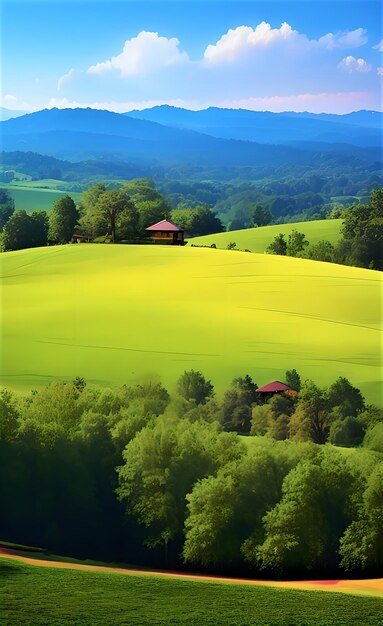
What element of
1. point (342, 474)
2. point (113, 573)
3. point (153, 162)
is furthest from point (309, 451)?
point (153, 162)

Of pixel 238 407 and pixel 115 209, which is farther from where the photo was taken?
pixel 115 209

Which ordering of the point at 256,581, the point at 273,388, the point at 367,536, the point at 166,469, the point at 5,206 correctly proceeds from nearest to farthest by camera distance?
the point at 256,581 → the point at 367,536 → the point at 166,469 → the point at 273,388 → the point at 5,206

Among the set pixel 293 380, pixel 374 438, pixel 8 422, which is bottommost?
pixel 374 438

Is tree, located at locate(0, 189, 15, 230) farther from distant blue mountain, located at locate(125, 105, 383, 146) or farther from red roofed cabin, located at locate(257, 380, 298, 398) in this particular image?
red roofed cabin, located at locate(257, 380, 298, 398)

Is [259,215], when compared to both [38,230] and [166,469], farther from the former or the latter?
[166,469]

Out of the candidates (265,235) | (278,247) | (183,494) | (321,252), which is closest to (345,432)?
(183,494)

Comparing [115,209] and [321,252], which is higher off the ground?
[115,209]

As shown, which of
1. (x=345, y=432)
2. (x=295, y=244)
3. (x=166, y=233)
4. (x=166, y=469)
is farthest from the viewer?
(x=295, y=244)
